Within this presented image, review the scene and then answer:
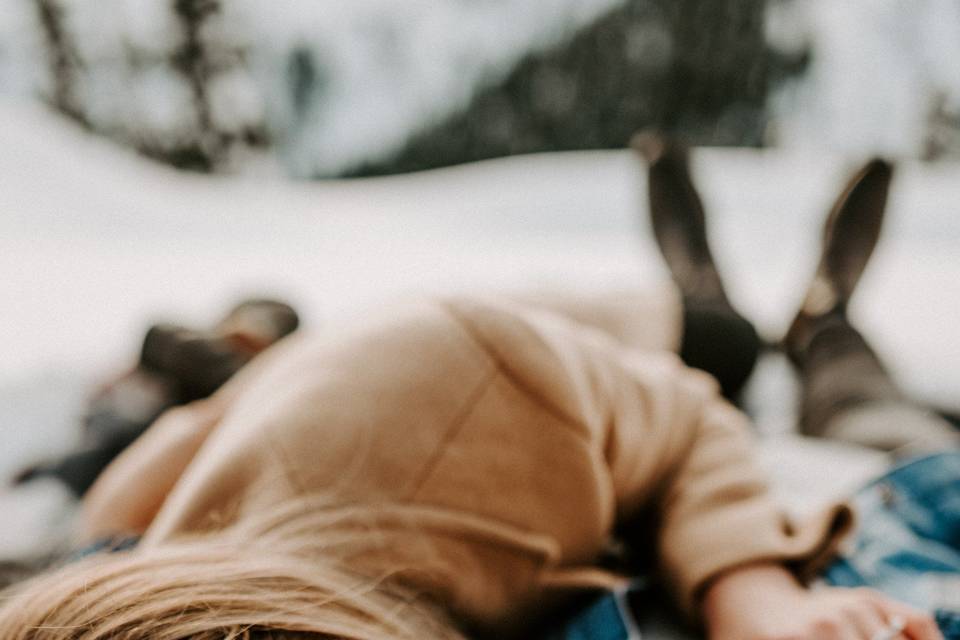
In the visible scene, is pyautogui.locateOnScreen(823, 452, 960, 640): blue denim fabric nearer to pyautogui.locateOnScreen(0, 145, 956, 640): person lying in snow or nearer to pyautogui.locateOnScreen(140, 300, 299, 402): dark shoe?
pyautogui.locateOnScreen(0, 145, 956, 640): person lying in snow

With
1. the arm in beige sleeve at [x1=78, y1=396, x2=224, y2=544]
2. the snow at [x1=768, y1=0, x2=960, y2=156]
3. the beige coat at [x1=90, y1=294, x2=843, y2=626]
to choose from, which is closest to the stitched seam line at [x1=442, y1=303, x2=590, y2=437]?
the beige coat at [x1=90, y1=294, x2=843, y2=626]

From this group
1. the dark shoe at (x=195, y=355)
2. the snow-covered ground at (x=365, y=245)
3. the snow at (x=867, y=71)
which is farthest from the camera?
the snow at (x=867, y=71)

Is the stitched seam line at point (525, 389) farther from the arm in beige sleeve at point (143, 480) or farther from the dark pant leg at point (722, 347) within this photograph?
the dark pant leg at point (722, 347)

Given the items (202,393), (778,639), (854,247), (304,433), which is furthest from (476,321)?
(854,247)

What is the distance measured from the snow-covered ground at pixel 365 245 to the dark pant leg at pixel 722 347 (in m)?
0.08

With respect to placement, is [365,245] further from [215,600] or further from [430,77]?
[215,600]

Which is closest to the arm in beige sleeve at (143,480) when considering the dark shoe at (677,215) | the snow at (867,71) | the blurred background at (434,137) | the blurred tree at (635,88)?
the blurred background at (434,137)

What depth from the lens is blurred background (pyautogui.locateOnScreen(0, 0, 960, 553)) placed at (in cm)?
132

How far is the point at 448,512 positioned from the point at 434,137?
158 cm

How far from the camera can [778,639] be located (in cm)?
33

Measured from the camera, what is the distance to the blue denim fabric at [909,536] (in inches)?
16.2

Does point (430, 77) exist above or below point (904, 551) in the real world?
above

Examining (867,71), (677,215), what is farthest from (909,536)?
(867,71)

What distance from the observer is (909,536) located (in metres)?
0.44
